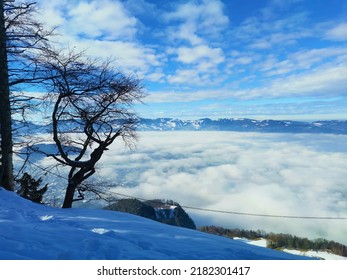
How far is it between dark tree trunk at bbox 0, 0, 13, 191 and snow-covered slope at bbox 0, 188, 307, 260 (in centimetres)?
382

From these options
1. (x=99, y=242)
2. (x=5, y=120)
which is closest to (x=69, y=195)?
(x=5, y=120)

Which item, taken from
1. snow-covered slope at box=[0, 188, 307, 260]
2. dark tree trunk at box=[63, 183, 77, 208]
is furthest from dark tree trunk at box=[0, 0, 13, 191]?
snow-covered slope at box=[0, 188, 307, 260]

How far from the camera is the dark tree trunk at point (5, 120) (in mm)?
8766

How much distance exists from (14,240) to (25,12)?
7663 mm

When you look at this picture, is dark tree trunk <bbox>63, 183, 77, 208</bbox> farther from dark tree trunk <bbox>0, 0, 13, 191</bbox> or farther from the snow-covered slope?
the snow-covered slope

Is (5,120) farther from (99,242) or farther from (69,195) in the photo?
(99,242)

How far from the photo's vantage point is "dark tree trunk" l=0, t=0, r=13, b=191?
8.77 m

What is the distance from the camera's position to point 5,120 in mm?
9359

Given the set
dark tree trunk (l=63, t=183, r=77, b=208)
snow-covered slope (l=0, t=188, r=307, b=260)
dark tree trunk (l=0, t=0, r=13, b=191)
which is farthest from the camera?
dark tree trunk (l=63, t=183, r=77, b=208)

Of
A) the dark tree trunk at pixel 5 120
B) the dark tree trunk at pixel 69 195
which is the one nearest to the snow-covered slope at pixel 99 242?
the dark tree trunk at pixel 5 120

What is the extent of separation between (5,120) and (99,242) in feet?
23.0

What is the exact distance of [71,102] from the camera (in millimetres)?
10758
